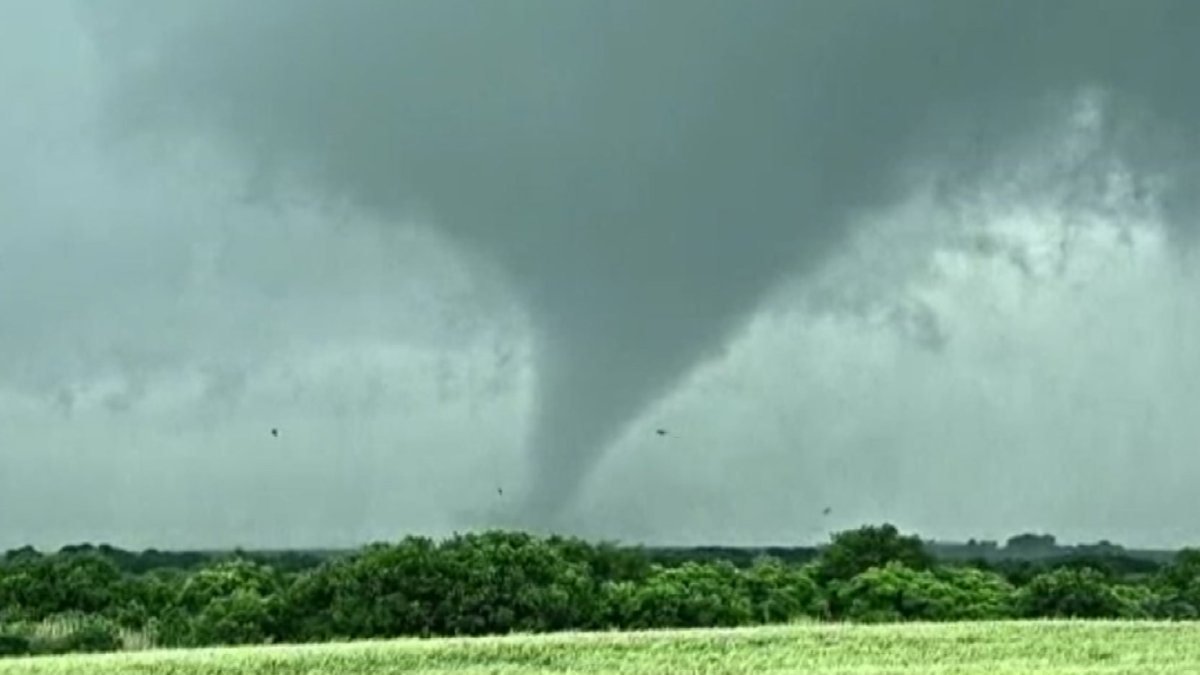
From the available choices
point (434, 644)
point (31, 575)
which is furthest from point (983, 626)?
point (31, 575)

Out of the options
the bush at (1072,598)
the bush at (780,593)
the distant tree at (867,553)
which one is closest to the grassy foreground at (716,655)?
the bush at (780,593)

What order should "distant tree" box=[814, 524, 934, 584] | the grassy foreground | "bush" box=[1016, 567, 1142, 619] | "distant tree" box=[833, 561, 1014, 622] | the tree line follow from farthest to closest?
"distant tree" box=[814, 524, 934, 584] → "distant tree" box=[833, 561, 1014, 622] → "bush" box=[1016, 567, 1142, 619] → the tree line → the grassy foreground

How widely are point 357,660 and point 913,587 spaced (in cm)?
3893

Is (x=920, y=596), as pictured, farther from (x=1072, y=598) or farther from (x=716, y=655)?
(x=716, y=655)

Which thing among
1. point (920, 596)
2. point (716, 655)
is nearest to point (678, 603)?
point (920, 596)

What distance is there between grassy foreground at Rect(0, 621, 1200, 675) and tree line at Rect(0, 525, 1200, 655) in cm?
1624

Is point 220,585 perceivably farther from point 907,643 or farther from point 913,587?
point 907,643

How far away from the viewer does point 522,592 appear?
50.2 meters

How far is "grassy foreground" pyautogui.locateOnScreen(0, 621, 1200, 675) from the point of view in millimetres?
26625

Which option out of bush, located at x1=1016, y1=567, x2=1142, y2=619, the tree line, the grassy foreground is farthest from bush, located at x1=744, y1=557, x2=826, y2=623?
the grassy foreground

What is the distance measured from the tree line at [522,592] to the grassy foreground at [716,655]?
16241mm

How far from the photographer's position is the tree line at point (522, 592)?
48844 millimetres

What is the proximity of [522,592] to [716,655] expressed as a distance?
2278 cm

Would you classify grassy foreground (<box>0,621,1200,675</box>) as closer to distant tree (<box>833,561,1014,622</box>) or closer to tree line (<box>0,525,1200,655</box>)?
tree line (<box>0,525,1200,655</box>)
